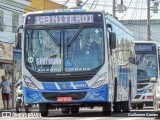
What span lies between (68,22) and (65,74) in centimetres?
175

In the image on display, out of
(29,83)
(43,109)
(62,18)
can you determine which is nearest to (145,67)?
(43,109)

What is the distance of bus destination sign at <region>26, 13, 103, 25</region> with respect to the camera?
773 inches

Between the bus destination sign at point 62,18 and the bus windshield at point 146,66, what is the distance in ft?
43.7

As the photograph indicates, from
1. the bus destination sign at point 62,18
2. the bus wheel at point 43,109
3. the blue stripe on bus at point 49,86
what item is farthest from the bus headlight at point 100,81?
the bus wheel at point 43,109

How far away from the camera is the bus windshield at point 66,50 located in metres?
19.3

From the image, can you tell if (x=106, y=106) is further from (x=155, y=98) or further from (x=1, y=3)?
(x=1, y=3)

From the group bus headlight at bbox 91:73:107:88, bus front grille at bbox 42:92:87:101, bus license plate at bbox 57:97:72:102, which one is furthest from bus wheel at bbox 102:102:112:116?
bus license plate at bbox 57:97:72:102

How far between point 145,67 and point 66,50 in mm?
14276

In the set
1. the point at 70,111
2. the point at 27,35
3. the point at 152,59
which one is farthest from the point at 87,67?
the point at 152,59

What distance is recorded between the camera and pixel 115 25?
22.7 meters

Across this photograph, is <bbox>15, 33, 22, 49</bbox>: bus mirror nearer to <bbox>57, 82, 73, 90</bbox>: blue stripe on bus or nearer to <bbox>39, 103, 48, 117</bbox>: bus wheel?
<bbox>57, 82, 73, 90</bbox>: blue stripe on bus

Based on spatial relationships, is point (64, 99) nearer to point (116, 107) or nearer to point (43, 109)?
point (43, 109)

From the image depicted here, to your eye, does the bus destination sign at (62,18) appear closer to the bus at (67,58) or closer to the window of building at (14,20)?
the bus at (67,58)

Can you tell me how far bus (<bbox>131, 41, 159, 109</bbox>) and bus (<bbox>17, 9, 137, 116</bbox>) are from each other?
1288 cm
